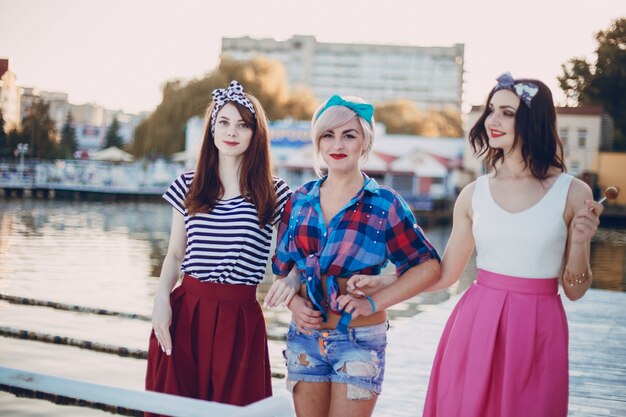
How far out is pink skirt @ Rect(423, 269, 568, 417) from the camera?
266 cm

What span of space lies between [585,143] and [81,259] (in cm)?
3654

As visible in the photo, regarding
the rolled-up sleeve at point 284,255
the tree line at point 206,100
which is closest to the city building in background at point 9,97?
the rolled-up sleeve at point 284,255

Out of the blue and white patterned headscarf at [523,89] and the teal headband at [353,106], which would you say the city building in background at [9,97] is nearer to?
the teal headband at [353,106]

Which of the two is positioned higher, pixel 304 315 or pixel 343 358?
pixel 304 315

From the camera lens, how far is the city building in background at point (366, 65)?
379ft

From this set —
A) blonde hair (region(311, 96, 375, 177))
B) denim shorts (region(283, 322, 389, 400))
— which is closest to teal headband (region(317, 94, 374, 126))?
blonde hair (region(311, 96, 375, 177))

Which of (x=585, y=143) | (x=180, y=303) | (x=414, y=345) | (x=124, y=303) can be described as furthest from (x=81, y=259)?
(x=585, y=143)

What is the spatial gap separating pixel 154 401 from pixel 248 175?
1762mm

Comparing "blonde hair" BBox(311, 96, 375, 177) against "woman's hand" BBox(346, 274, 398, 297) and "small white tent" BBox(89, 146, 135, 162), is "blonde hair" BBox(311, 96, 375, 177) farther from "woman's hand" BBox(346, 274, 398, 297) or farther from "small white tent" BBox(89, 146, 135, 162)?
"small white tent" BBox(89, 146, 135, 162)

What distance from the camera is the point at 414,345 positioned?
6977 mm

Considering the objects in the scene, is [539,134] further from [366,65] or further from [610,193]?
[366,65]

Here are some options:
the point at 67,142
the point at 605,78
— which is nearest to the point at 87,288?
the point at 67,142

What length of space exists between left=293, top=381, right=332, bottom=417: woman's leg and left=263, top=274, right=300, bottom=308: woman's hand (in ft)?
0.94

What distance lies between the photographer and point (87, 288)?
1114cm
